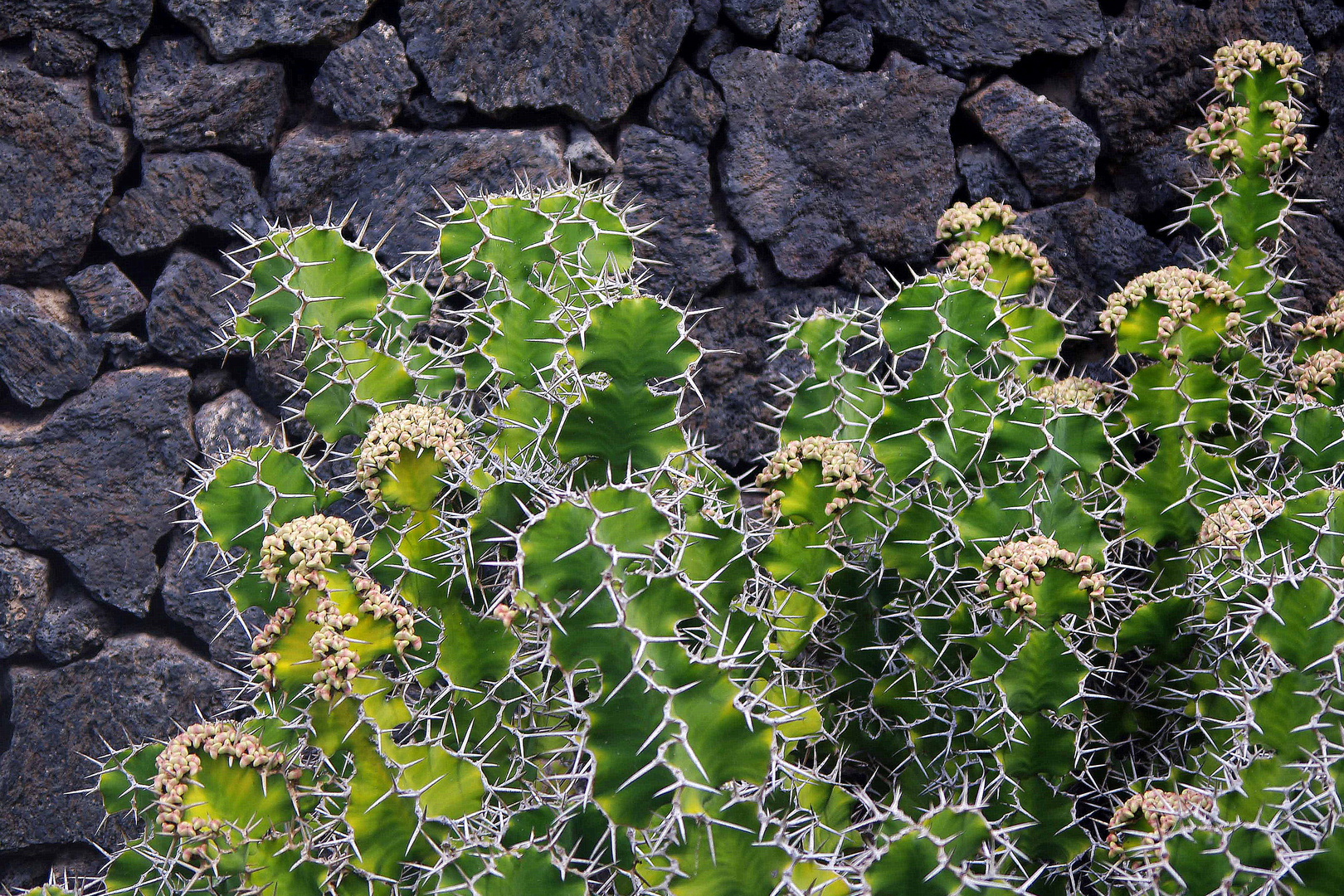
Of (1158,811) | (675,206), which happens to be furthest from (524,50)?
(1158,811)

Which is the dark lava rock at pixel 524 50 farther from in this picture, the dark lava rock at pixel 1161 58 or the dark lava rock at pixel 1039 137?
the dark lava rock at pixel 1161 58

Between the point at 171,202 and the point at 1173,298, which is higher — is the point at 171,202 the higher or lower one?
the higher one

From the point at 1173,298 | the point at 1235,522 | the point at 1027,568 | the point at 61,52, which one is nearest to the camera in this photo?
the point at 1027,568

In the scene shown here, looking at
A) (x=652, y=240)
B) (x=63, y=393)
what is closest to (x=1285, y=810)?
(x=652, y=240)

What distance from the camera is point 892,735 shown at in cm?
190

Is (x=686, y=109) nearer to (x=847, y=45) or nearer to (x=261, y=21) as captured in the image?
(x=847, y=45)

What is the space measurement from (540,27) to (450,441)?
1632 millimetres

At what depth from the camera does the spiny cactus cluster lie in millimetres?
1308

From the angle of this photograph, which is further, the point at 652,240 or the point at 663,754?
the point at 652,240

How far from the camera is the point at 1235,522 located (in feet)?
5.69

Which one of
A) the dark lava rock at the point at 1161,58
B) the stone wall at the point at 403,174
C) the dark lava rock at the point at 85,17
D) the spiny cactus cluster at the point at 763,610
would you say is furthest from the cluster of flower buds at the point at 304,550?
the dark lava rock at the point at 1161,58

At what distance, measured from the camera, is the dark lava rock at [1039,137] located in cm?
287

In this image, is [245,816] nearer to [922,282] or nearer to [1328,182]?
[922,282]

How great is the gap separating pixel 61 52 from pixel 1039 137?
2.75m
